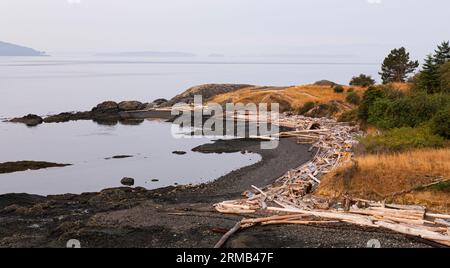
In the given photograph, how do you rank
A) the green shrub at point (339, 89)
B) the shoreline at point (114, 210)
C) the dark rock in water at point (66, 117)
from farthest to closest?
the green shrub at point (339, 89)
the dark rock in water at point (66, 117)
the shoreline at point (114, 210)

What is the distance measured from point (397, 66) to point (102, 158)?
52.1 metres

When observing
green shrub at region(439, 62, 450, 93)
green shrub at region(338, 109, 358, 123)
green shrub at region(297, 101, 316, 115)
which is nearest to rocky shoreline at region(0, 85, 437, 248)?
green shrub at region(439, 62, 450, 93)

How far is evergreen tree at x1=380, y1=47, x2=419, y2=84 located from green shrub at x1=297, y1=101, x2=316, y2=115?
59.8 feet

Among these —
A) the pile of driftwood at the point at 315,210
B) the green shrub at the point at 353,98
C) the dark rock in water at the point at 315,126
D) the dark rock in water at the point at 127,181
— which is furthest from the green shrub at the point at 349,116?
the dark rock in water at the point at 127,181

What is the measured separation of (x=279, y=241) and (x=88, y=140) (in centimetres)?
3895

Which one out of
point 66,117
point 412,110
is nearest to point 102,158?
point 412,110

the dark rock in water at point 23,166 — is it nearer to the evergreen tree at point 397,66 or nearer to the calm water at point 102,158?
the calm water at point 102,158

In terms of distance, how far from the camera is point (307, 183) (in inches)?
956

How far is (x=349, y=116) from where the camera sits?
51750 millimetres

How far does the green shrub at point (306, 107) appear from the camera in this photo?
202 ft

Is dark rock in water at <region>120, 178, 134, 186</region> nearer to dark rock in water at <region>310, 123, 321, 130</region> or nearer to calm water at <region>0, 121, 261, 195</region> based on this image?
calm water at <region>0, 121, 261, 195</region>

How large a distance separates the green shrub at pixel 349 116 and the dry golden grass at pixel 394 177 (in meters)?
26.7
